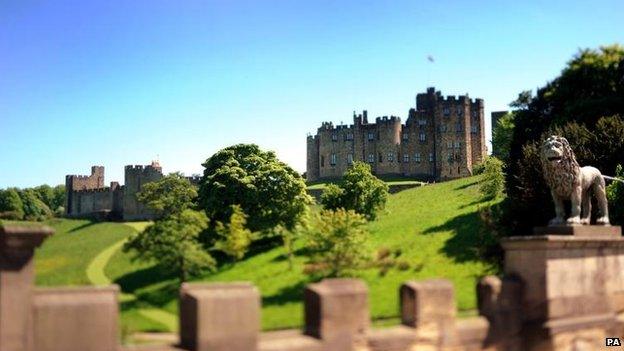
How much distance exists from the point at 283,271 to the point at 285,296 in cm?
759

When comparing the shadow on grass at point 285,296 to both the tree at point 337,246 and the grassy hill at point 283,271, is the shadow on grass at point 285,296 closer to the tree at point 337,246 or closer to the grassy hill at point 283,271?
the grassy hill at point 283,271

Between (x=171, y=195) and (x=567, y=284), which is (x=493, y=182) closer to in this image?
(x=171, y=195)

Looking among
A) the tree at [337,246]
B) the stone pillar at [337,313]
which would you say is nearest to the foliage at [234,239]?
the tree at [337,246]

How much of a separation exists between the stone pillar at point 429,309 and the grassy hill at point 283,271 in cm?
939

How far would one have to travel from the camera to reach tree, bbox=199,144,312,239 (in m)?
46.7


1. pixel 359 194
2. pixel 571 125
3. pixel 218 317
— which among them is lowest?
pixel 218 317

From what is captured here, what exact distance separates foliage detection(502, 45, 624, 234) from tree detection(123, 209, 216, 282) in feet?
55.7

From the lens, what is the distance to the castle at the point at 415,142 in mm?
124938

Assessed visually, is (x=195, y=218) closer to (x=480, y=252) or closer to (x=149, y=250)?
(x=149, y=250)

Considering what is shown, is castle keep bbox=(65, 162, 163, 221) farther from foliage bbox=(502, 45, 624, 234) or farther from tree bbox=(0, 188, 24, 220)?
foliage bbox=(502, 45, 624, 234)

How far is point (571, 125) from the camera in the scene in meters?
33.8

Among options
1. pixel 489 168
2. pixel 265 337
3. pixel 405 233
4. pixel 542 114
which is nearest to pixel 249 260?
pixel 405 233

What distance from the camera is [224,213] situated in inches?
1866

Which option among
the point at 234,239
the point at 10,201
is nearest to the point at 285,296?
the point at 234,239
